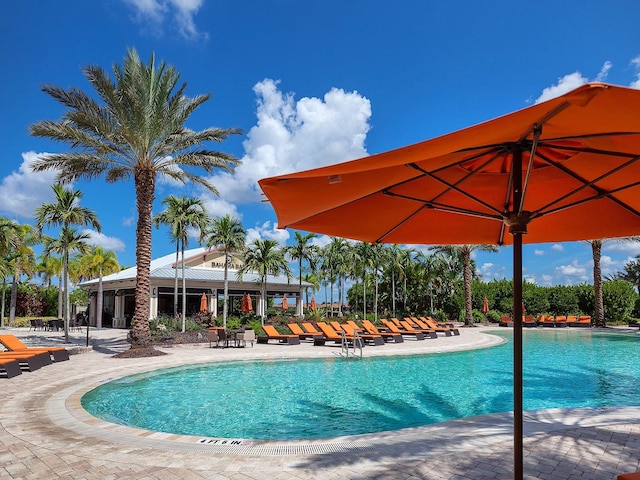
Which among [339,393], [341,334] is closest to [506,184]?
[339,393]

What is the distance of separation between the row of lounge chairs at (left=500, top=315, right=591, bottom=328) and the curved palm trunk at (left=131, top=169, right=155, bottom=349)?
2959cm

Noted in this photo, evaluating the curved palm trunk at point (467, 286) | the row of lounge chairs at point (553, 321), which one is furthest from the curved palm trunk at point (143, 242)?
the row of lounge chairs at point (553, 321)

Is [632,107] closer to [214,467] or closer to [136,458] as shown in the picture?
[214,467]

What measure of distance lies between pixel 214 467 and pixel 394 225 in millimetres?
3326

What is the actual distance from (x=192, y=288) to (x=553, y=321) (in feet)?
93.9

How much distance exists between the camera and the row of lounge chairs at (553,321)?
35.9 metres

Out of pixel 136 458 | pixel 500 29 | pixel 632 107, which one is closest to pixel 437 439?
pixel 136 458

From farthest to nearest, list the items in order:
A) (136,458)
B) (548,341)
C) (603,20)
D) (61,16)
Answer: (548,341), (61,16), (603,20), (136,458)

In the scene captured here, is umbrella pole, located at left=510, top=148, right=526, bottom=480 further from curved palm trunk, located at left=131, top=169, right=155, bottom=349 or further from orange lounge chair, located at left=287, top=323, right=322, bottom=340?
orange lounge chair, located at left=287, top=323, right=322, bottom=340

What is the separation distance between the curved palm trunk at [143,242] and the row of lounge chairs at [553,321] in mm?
29590

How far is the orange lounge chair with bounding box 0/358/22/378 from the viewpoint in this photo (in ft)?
35.8

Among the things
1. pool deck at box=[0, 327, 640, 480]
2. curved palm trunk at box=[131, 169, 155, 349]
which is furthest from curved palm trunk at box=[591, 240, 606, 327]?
curved palm trunk at box=[131, 169, 155, 349]

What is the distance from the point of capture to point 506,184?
14.7ft

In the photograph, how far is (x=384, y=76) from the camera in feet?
54.3
